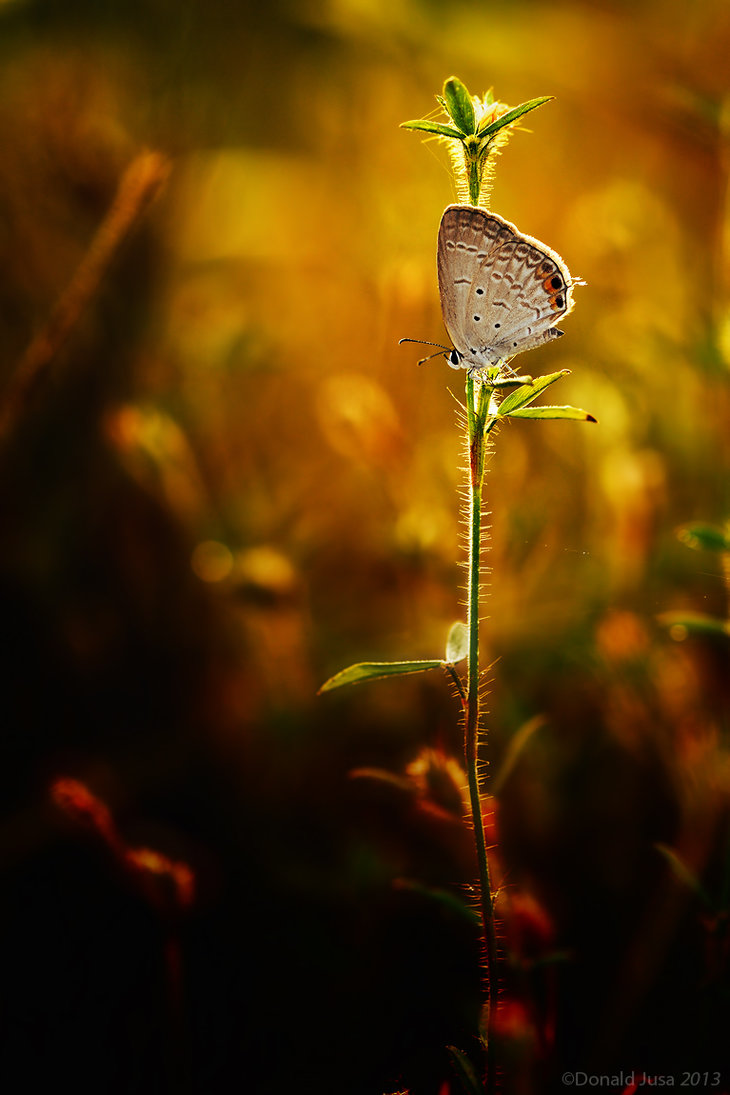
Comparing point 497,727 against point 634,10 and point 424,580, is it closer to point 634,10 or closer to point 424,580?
point 424,580

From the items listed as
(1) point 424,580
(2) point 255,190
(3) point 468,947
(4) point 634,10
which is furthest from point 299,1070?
(4) point 634,10

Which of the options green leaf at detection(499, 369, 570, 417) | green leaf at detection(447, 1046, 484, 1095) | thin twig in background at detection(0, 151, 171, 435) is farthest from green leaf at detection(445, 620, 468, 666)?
thin twig in background at detection(0, 151, 171, 435)

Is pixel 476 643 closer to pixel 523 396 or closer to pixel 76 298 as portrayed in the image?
pixel 523 396

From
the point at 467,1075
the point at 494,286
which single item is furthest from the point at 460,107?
the point at 467,1075

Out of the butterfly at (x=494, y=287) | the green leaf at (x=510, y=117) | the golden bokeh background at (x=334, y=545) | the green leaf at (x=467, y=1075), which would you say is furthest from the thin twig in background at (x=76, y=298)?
the green leaf at (x=467, y=1075)

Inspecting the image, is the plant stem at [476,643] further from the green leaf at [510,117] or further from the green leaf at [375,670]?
the green leaf at [510,117]
